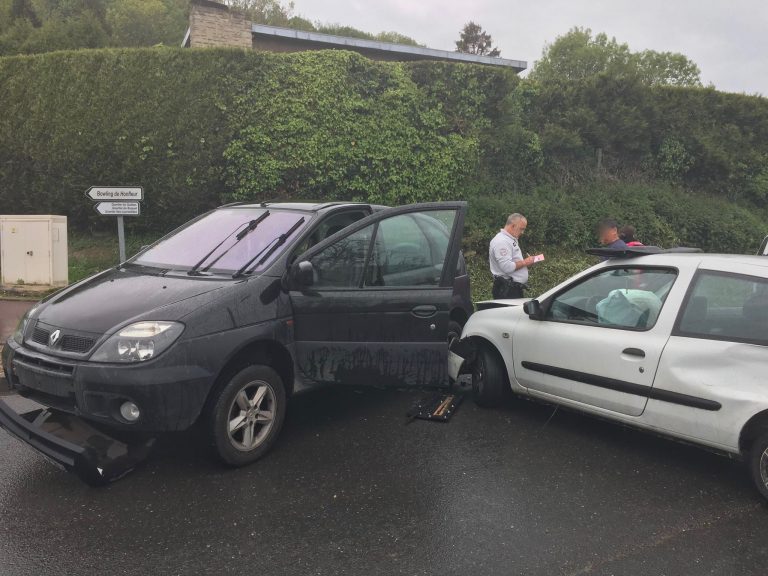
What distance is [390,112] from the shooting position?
10.6 meters

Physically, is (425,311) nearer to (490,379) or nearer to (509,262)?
(490,379)

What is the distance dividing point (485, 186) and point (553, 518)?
9.26m

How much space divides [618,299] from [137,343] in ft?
10.3

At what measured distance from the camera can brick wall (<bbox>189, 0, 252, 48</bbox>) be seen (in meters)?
13.8

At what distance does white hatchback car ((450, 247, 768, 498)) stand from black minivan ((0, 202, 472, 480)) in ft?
2.43

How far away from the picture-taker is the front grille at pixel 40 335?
339 centimetres

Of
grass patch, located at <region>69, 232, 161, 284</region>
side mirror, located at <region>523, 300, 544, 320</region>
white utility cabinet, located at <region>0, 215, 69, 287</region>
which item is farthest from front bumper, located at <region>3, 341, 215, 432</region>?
grass patch, located at <region>69, 232, 161, 284</region>

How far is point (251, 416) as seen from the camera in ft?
11.9

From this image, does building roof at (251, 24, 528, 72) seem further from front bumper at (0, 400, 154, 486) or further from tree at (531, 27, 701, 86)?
tree at (531, 27, 701, 86)

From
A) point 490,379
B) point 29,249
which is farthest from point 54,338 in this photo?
point 29,249

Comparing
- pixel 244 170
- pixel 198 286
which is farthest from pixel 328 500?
pixel 244 170

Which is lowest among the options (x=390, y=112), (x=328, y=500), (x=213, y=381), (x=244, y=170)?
(x=328, y=500)

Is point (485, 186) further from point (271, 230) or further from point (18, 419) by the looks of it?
point (18, 419)

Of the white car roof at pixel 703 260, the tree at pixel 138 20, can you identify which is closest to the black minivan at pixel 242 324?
the white car roof at pixel 703 260
